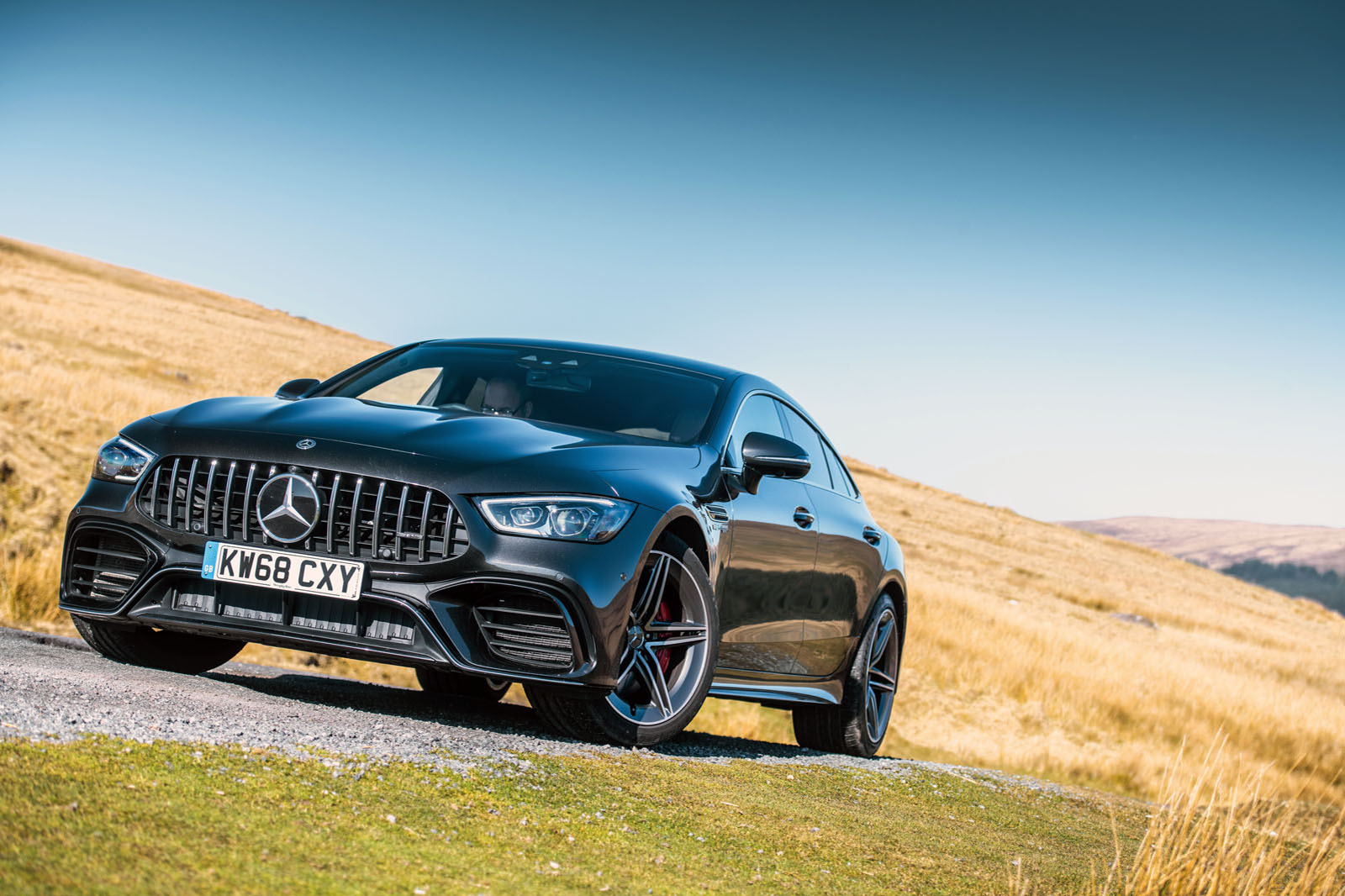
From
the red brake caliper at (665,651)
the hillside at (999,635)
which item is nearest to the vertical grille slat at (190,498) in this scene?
the red brake caliper at (665,651)

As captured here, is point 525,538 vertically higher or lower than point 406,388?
lower

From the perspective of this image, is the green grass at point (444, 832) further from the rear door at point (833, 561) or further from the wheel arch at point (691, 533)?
the rear door at point (833, 561)

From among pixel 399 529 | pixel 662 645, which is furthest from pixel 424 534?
pixel 662 645

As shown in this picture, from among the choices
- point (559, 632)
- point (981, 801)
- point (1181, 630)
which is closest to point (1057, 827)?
point (981, 801)

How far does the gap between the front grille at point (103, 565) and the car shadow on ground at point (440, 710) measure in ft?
2.53

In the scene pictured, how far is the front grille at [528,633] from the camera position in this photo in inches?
177

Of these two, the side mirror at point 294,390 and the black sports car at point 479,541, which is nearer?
the black sports car at point 479,541

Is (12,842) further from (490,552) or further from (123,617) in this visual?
(123,617)

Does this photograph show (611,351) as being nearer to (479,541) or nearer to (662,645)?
(662,645)

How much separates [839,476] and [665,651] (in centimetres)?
268

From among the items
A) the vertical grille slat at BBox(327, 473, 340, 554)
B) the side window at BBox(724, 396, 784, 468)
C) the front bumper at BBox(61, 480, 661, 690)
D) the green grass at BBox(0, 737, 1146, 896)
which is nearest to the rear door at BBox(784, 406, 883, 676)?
the side window at BBox(724, 396, 784, 468)

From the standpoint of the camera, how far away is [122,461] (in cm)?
499

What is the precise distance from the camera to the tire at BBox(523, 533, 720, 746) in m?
4.80

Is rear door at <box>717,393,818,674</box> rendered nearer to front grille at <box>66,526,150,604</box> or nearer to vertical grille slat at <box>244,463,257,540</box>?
vertical grille slat at <box>244,463,257,540</box>
